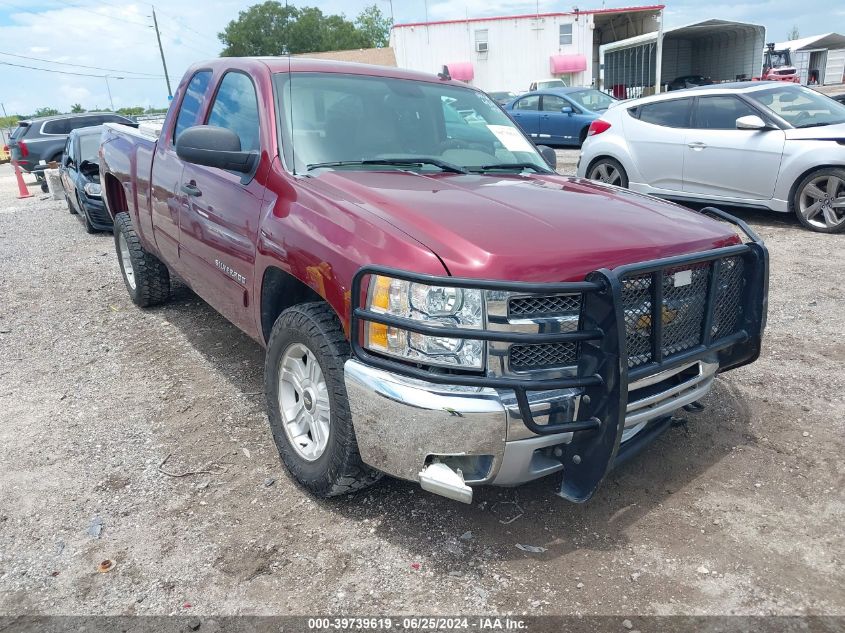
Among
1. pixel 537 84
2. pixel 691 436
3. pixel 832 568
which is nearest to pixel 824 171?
pixel 691 436

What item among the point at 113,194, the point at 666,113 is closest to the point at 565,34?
the point at 666,113

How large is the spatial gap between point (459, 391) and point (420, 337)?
238mm

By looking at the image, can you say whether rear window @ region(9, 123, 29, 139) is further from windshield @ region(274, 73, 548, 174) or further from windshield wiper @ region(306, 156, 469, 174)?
windshield wiper @ region(306, 156, 469, 174)

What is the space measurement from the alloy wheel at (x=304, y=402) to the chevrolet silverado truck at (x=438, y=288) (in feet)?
0.03

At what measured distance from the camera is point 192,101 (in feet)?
14.7

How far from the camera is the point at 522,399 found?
2.32 m

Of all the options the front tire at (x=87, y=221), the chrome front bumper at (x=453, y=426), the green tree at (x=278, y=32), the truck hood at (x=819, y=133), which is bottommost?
the front tire at (x=87, y=221)

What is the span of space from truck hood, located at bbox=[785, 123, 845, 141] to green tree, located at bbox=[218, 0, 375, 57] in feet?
235

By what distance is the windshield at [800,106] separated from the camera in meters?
7.83

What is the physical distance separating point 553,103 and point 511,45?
18809mm

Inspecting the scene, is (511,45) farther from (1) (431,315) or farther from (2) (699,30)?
(1) (431,315)

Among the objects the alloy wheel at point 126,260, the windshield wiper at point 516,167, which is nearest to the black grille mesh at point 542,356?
the windshield wiper at point 516,167

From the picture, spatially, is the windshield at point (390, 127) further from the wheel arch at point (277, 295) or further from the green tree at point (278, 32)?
the green tree at point (278, 32)

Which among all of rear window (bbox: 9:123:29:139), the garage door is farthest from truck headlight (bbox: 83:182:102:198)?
the garage door
